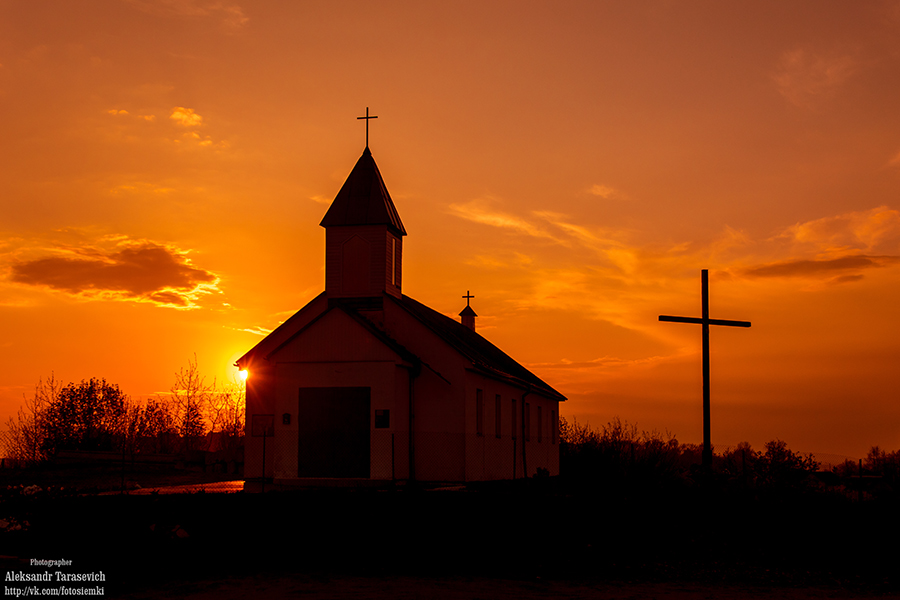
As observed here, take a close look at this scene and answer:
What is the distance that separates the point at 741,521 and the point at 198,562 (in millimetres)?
11024

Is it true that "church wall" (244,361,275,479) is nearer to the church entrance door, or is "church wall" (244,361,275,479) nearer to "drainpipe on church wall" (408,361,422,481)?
the church entrance door

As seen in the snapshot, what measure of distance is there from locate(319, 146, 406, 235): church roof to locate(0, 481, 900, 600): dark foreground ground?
32.2ft

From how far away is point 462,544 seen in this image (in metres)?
16.3

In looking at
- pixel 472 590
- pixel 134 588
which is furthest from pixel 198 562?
pixel 472 590

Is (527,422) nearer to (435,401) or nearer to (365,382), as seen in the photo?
(435,401)

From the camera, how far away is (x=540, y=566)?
614 inches

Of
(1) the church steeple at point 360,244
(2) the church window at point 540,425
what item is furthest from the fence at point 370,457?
(2) the church window at point 540,425

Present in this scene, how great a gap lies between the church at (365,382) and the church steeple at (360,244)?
1.2 inches

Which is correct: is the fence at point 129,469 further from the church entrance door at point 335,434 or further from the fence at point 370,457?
the church entrance door at point 335,434

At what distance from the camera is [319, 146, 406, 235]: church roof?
2594 cm

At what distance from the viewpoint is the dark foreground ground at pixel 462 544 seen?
14.1m

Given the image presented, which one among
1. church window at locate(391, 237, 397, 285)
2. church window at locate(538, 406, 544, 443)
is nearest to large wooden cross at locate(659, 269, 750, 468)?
church window at locate(391, 237, 397, 285)

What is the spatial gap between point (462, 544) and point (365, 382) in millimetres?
8221

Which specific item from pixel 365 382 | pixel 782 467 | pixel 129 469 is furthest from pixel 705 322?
pixel 129 469
